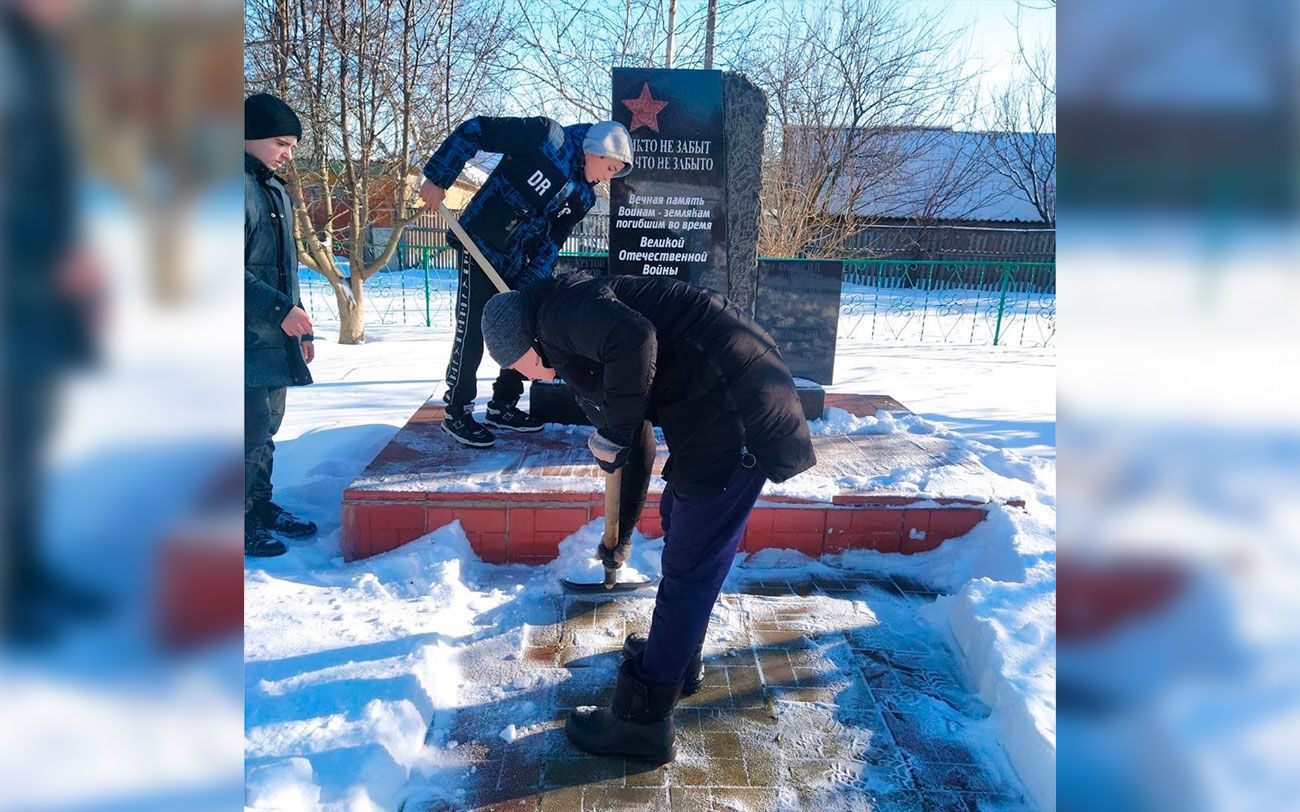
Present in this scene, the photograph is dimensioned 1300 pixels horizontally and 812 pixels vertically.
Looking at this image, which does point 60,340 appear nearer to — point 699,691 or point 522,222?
point 699,691

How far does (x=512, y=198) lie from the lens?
404 centimetres

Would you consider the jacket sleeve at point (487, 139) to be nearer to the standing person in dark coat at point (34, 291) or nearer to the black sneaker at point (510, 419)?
the black sneaker at point (510, 419)

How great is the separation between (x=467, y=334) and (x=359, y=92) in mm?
5812

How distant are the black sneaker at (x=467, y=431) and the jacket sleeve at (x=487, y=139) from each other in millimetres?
1242

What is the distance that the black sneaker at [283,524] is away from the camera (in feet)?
11.8

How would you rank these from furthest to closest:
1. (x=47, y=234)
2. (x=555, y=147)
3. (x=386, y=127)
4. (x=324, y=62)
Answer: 1. (x=386, y=127)
2. (x=324, y=62)
3. (x=555, y=147)
4. (x=47, y=234)

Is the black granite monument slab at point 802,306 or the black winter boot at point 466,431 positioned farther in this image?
the black granite monument slab at point 802,306

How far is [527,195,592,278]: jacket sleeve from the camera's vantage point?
13.8 ft

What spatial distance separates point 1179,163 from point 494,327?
6.16ft

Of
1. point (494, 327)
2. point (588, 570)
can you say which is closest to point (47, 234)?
point (494, 327)

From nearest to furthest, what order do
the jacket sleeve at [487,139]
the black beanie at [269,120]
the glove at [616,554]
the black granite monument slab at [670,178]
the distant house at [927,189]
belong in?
the glove at [616,554] < the black beanie at [269,120] < the jacket sleeve at [487,139] < the black granite monument slab at [670,178] < the distant house at [927,189]

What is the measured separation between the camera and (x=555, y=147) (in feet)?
13.1

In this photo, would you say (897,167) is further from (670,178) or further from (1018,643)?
(1018,643)

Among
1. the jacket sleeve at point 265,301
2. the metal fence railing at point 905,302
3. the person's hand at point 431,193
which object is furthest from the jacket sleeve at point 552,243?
the metal fence railing at point 905,302
